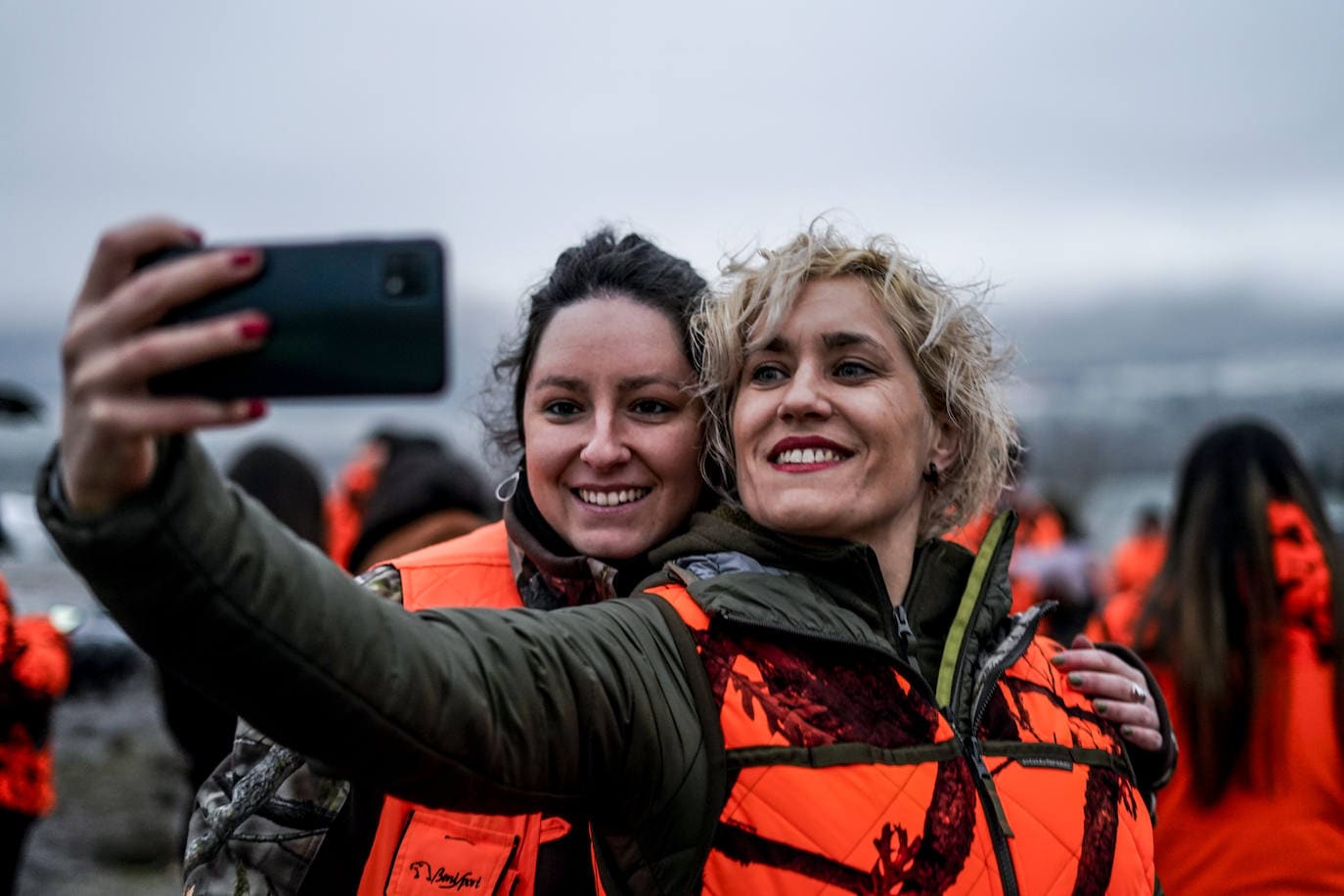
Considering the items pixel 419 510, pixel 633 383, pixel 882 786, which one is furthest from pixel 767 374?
pixel 419 510

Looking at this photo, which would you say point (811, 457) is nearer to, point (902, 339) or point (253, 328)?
point (902, 339)

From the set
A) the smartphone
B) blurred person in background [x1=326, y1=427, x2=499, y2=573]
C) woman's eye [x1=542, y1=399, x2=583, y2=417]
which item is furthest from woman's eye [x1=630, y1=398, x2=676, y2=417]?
blurred person in background [x1=326, y1=427, x2=499, y2=573]

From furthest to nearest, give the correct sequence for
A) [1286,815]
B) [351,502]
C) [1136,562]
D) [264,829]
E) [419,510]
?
[1136,562] < [351,502] < [419,510] < [1286,815] < [264,829]

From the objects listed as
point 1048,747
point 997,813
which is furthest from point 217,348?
point 1048,747

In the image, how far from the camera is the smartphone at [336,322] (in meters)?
1.08

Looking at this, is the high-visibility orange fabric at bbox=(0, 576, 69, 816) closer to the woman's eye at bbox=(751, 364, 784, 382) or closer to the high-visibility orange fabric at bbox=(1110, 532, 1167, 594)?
the woman's eye at bbox=(751, 364, 784, 382)

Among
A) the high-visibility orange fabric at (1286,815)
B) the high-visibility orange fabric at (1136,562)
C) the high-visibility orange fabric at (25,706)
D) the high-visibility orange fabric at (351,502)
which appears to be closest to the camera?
the high-visibility orange fabric at (1286,815)

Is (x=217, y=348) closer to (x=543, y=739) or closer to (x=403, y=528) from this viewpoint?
(x=543, y=739)

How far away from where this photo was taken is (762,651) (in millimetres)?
1649

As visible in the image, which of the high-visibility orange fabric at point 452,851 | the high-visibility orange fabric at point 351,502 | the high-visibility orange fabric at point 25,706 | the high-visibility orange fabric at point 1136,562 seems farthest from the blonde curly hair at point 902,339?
the high-visibility orange fabric at point 1136,562

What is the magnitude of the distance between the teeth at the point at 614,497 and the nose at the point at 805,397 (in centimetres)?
47

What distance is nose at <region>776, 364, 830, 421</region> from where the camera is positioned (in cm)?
190

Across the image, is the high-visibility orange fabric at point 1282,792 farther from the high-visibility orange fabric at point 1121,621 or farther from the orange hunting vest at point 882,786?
the orange hunting vest at point 882,786

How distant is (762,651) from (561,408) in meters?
0.90
